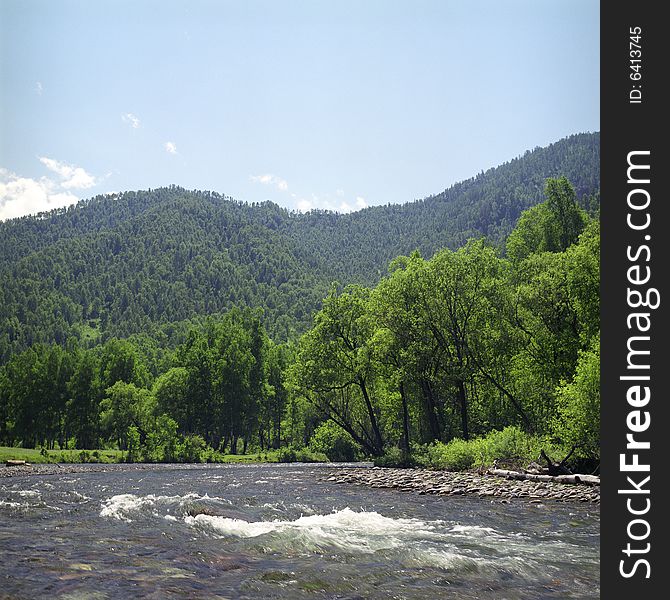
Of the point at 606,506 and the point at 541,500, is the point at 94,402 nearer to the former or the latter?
the point at 541,500

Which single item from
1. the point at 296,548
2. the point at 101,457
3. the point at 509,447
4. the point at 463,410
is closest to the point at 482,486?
the point at 509,447

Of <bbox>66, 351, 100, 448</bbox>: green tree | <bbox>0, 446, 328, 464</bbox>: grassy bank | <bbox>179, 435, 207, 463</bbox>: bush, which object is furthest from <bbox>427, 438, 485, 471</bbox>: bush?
<bbox>66, 351, 100, 448</bbox>: green tree

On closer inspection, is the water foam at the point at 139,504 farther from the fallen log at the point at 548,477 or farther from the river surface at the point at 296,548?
the fallen log at the point at 548,477

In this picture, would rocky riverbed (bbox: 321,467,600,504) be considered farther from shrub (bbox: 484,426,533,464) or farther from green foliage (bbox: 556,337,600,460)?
shrub (bbox: 484,426,533,464)

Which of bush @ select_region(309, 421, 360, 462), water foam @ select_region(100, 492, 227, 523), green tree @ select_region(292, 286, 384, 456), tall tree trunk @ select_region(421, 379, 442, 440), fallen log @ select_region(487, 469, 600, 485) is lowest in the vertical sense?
bush @ select_region(309, 421, 360, 462)

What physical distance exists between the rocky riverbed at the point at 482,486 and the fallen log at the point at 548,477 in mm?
336

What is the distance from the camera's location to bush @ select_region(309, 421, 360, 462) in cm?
6078

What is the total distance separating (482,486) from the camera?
86.1ft

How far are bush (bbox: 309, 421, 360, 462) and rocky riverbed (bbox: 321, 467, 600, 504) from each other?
26110 millimetres

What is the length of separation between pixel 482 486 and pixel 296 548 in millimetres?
14511

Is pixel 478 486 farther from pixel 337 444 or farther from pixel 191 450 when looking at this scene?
pixel 191 450

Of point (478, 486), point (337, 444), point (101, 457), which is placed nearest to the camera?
point (478, 486)

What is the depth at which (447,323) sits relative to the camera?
144 feet

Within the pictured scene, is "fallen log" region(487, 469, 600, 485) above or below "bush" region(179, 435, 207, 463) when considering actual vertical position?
above
